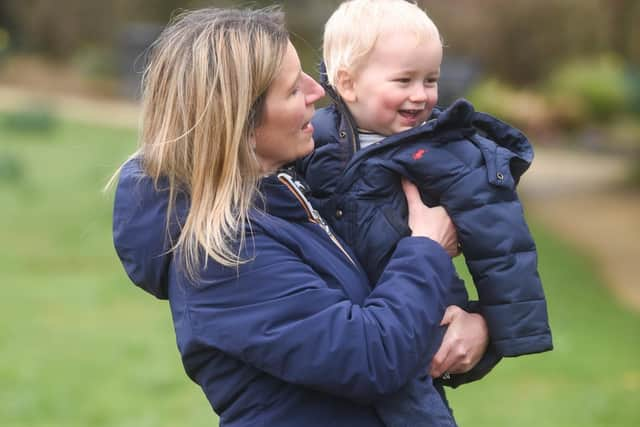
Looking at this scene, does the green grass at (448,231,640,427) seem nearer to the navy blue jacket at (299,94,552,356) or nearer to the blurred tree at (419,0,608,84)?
the navy blue jacket at (299,94,552,356)

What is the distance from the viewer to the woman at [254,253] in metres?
1.95

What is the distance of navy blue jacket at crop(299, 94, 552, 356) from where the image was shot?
2154mm

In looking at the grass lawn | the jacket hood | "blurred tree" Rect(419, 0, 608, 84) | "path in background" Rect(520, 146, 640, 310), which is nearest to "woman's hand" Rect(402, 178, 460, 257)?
the jacket hood

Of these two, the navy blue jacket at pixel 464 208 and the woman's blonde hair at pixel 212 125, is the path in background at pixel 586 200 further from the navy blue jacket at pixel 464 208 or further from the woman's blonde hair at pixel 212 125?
the woman's blonde hair at pixel 212 125

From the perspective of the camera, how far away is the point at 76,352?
277 inches

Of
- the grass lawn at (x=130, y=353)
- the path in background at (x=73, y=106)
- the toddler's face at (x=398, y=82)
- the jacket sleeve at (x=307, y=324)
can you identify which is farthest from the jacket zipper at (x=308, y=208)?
the path in background at (x=73, y=106)

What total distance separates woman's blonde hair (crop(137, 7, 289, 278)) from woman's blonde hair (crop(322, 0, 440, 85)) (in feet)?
1.03

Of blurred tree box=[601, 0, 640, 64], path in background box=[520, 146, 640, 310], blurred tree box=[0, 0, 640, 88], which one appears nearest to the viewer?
path in background box=[520, 146, 640, 310]

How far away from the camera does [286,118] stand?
6.73 ft

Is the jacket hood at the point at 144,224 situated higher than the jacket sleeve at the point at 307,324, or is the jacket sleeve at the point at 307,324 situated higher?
the jacket hood at the point at 144,224

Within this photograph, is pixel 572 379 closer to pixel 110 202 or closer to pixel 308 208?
pixel 308 208

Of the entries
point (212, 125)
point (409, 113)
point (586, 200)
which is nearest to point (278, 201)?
point (212, 125)

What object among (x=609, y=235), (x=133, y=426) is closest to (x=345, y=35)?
(x=133, y=426)

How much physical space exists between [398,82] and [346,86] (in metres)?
0.12
